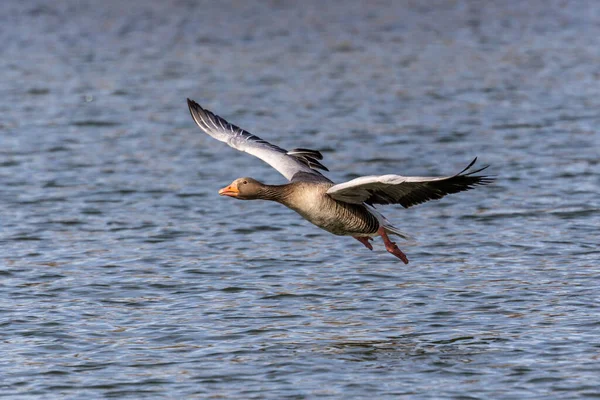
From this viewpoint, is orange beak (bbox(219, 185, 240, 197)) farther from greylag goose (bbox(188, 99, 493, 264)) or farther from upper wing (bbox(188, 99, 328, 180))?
upper wing (bbox(188, 99, 328, 180))

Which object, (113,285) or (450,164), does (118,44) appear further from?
(113,285)

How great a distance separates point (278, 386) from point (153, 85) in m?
23.1

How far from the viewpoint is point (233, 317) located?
47.8 ft

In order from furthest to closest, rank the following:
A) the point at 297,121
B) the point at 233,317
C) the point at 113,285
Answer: the point at 297,121
the point at 113,285
the point at 233,317

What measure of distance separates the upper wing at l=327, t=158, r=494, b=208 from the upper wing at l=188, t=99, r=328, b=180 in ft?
3.91

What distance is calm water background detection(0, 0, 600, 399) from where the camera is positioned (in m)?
12.8

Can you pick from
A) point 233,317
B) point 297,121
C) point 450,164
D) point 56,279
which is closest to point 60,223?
point 56,279

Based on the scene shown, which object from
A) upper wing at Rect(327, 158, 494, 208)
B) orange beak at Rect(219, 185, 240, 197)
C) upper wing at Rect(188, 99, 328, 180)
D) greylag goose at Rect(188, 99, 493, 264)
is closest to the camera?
upper wing at Rect(327, 158, 494, 208)

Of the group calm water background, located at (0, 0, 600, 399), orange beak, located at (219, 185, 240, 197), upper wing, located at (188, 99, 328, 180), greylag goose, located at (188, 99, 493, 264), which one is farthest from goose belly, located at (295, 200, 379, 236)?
calm water background, located at (0, 0, 600, 399)

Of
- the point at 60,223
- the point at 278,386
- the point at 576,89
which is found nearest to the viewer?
the point at 278,386

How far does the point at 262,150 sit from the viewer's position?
15656 mm

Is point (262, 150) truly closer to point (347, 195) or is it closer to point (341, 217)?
point (341, 217)

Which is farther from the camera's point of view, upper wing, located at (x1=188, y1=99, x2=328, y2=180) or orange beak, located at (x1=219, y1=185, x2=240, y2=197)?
upper wing, located at (x1=188, y1=99, x2=328, y2=180)

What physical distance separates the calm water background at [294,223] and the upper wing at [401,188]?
1517mm
